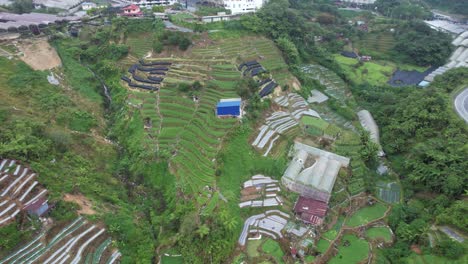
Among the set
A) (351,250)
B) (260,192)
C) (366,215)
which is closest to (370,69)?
(366,215)

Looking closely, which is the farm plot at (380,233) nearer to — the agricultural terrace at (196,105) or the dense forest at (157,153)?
the dense forest at (157,153)

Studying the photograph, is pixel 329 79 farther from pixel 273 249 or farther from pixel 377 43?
pixel 273 249

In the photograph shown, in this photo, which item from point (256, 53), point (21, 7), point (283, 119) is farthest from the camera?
point (21, 7)

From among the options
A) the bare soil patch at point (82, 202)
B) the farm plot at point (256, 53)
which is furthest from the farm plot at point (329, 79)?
the bare soil patch at point (82, 202)

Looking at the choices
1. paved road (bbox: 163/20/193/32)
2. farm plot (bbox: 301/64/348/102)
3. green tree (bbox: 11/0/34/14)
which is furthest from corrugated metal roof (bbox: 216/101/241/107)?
green tree (bbox: 11/0/34/14)

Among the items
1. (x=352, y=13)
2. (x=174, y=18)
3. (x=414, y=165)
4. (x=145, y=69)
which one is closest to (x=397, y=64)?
(x=352, y=13)

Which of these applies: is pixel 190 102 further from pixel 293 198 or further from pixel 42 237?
pixel 42 237
